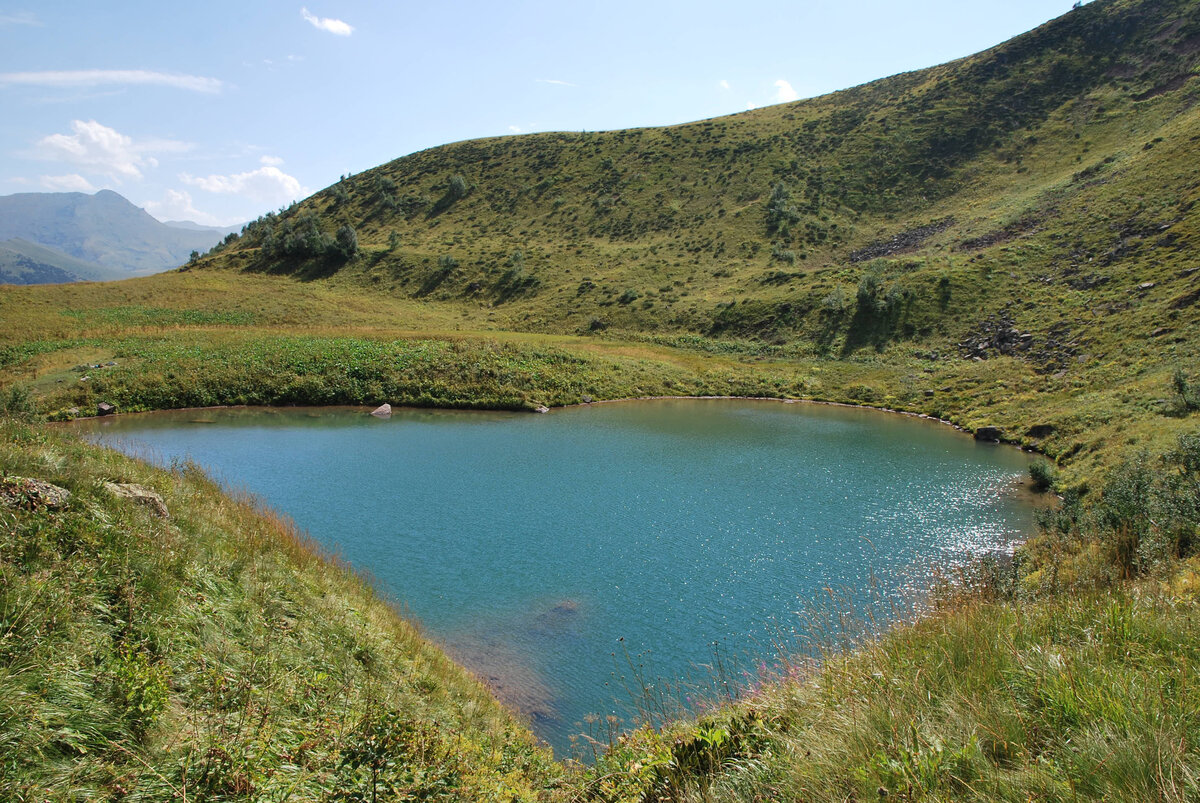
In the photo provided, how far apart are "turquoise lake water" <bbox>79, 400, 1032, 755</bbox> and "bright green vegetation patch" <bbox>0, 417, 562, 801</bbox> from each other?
331 cm

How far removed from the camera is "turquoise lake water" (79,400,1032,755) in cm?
1379

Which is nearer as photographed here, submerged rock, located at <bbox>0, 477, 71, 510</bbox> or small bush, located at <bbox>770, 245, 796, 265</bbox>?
submerged rock, located at <bbox>0, 477, 71, 510</bbox>

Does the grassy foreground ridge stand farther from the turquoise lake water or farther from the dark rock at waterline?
the turquoise lake water

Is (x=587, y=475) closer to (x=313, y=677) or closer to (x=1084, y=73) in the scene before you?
A: (x=313, y=677)

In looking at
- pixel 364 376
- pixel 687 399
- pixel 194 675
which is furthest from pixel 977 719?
pixel 364 376

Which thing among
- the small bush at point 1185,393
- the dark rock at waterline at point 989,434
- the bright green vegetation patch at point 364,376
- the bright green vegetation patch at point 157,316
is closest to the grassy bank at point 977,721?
the small bush at point 1185,393

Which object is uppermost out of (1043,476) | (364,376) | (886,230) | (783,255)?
(886,230)

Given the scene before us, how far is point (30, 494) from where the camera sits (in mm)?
7809

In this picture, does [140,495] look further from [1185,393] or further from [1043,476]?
[1185,393]

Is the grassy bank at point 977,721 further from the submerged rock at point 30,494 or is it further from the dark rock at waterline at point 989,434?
the dark rock at waterline at point 989,434

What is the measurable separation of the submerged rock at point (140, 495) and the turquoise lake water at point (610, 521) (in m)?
4.84

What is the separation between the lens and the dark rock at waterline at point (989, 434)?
1404 inches

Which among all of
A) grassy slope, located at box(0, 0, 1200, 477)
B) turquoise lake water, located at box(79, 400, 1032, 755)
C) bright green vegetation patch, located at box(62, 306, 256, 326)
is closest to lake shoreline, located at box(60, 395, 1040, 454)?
grassy slope, located at box(0, 0, 1200, 477)

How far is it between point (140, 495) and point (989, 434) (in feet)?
133
